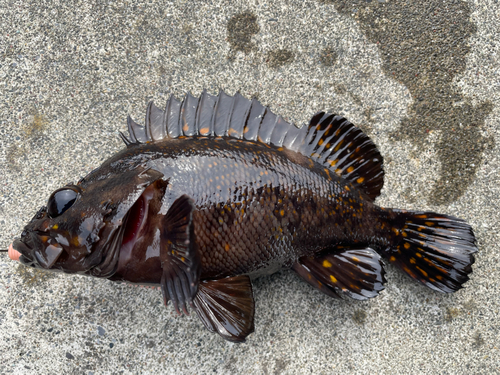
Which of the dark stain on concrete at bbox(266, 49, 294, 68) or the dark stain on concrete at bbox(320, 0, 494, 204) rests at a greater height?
the dark stain on concrete at bbox(320, 0, 494, 204)

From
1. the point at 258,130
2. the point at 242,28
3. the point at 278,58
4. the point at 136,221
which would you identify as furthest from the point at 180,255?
the point at 242,28

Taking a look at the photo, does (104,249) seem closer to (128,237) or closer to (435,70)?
A: (128,237)

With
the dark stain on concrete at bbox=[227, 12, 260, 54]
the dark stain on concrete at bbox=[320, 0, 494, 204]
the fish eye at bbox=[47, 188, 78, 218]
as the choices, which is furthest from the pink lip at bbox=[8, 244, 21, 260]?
the dark stain on concrete at bbox=[320, 0, 494, 204]

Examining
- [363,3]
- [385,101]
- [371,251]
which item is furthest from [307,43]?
[371,251]

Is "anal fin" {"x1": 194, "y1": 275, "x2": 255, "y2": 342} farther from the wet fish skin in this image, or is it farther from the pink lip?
the pink lip

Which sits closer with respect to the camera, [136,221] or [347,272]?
[136,221]

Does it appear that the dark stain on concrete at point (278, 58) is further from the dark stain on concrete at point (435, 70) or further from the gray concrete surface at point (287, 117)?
the dark stain on concrete at point (435, 70)
